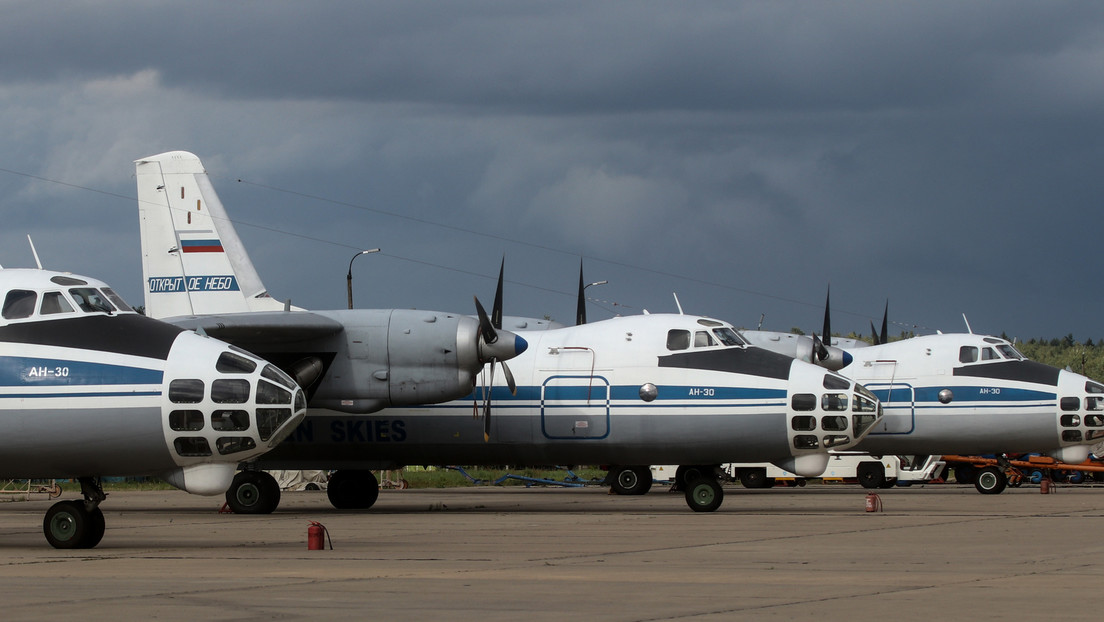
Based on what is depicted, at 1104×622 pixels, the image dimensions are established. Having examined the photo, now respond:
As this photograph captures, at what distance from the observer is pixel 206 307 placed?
31688 millimetres

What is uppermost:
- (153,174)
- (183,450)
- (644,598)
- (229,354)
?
(153,174)

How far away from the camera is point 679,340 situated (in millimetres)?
26703

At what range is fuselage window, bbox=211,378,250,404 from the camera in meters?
16.2

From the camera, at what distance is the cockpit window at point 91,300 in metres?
17.0

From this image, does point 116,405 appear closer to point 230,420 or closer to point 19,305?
point 230,420

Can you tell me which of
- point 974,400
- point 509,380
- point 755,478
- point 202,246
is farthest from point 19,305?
point 755,478

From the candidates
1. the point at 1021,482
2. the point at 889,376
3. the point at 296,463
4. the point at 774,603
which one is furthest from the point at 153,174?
the point at 1021,482

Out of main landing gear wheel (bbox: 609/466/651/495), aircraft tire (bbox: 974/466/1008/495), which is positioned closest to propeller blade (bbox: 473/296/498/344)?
main landing gear wheel (bbox: 609/466/651/495)

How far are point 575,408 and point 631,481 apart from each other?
11997 millimetres

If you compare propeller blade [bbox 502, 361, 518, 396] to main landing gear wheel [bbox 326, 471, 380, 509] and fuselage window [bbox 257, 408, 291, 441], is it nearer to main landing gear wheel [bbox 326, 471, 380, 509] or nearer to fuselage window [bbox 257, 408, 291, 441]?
main landing gear wheel [bbox 326, 471, 380, 509]

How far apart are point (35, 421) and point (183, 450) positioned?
1.91m

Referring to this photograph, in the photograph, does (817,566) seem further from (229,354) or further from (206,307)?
(206,307)

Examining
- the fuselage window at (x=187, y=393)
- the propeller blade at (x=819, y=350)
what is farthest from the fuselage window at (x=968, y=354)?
the fuselage window at (x=187, y=393)

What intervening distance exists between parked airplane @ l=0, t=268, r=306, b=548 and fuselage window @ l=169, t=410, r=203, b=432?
0.01 meters
